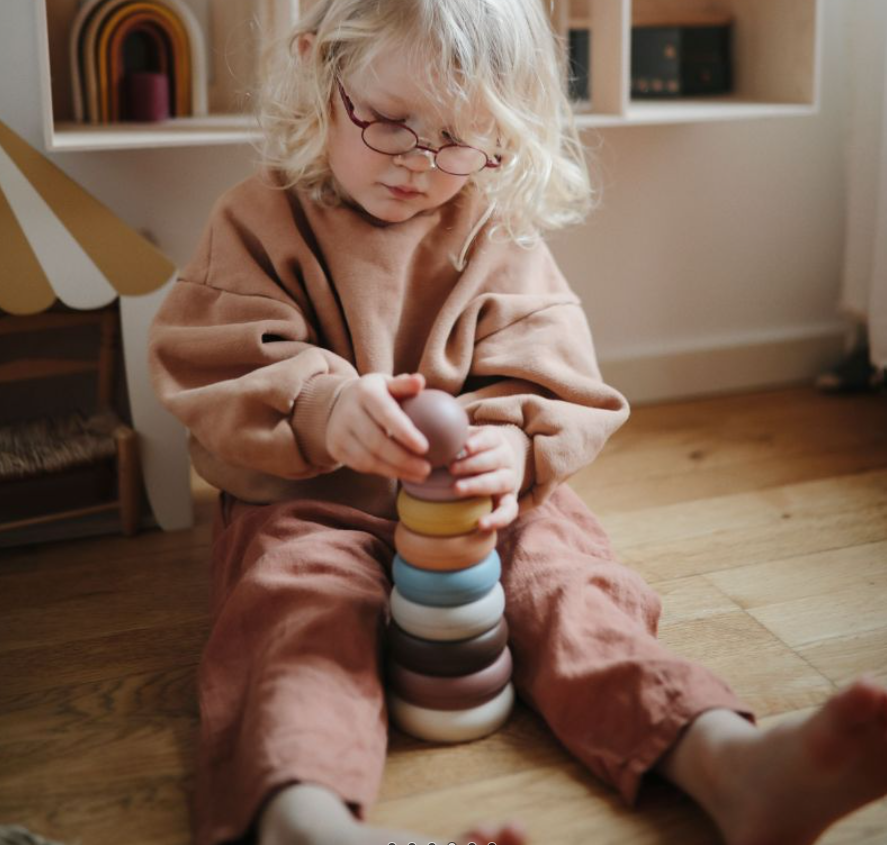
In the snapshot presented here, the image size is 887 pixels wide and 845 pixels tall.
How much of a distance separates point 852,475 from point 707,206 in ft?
1.77

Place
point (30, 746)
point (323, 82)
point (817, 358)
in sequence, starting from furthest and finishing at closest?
point (817, 358) → point (323, 82) → point (30, 746)

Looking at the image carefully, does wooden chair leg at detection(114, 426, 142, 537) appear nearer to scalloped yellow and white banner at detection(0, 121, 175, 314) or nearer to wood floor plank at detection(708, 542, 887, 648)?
scalloped yellow and white banner at detection(0, 121, 175, 314)

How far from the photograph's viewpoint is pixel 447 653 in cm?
98

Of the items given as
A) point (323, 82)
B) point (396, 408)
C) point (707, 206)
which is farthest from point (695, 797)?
point (707, 206)

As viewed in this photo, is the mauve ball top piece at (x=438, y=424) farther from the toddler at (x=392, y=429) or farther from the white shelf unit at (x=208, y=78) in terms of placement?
the white shelf unit at (x=208, y=78)

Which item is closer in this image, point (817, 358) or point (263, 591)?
point (263, 591)

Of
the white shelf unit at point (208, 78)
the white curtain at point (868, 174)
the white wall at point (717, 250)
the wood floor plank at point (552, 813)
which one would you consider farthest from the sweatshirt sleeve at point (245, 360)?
the white curtain at point (868, 174)

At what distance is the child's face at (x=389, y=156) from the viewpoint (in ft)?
3.60

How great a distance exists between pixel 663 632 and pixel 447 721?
308 millimetres

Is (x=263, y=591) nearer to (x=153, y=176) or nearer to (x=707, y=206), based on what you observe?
(x=153, y=176)

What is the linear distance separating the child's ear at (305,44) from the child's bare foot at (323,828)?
746 mm

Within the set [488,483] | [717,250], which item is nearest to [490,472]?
[488,483]

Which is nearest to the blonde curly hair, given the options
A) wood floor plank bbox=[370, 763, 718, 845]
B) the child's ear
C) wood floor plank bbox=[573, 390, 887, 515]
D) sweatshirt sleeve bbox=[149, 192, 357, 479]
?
the child's ear

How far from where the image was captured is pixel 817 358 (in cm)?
205
